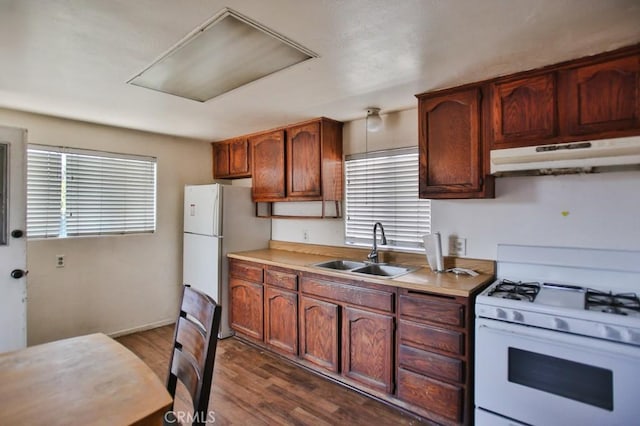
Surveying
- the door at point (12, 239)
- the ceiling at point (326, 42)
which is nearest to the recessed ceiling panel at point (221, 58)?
the ceiling at point (326, 42)

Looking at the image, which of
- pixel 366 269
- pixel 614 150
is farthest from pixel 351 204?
pixel 614 150

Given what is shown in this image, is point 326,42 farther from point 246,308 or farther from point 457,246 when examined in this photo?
point 246,308

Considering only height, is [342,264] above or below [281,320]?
above

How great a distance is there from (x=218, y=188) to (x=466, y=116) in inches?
94.1

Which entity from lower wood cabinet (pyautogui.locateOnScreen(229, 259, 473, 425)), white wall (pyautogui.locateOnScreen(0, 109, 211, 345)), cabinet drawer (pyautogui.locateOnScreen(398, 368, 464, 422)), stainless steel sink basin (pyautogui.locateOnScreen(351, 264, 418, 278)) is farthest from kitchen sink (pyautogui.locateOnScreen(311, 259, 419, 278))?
white wall (pyautogui.locateOnScreen(0, 109, 211, 345))

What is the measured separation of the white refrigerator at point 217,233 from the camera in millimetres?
3486

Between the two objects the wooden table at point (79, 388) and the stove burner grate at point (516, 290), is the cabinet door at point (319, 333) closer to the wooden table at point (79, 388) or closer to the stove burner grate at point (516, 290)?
the stove burner grate at point (516, 290)

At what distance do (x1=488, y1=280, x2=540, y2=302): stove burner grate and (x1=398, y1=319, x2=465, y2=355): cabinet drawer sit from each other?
1.11ft

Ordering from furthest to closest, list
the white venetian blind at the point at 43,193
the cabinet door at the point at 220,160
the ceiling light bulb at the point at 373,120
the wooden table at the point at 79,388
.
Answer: the cabinet door at the point at 220,160, the white venetian blind at the point at 43,193, the ceiling light bulb at the point at 373,120, the wooden table at the point at 79,388

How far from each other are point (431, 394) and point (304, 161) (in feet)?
7.15

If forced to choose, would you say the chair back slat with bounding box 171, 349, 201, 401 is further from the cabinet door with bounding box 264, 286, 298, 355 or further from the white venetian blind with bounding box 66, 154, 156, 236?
the white venetian blind with bounding box 66, 154, 156, 236

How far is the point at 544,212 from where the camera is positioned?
7.41 feet

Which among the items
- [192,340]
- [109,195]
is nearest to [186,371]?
[192,340]

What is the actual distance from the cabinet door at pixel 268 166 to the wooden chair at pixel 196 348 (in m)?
2.14
